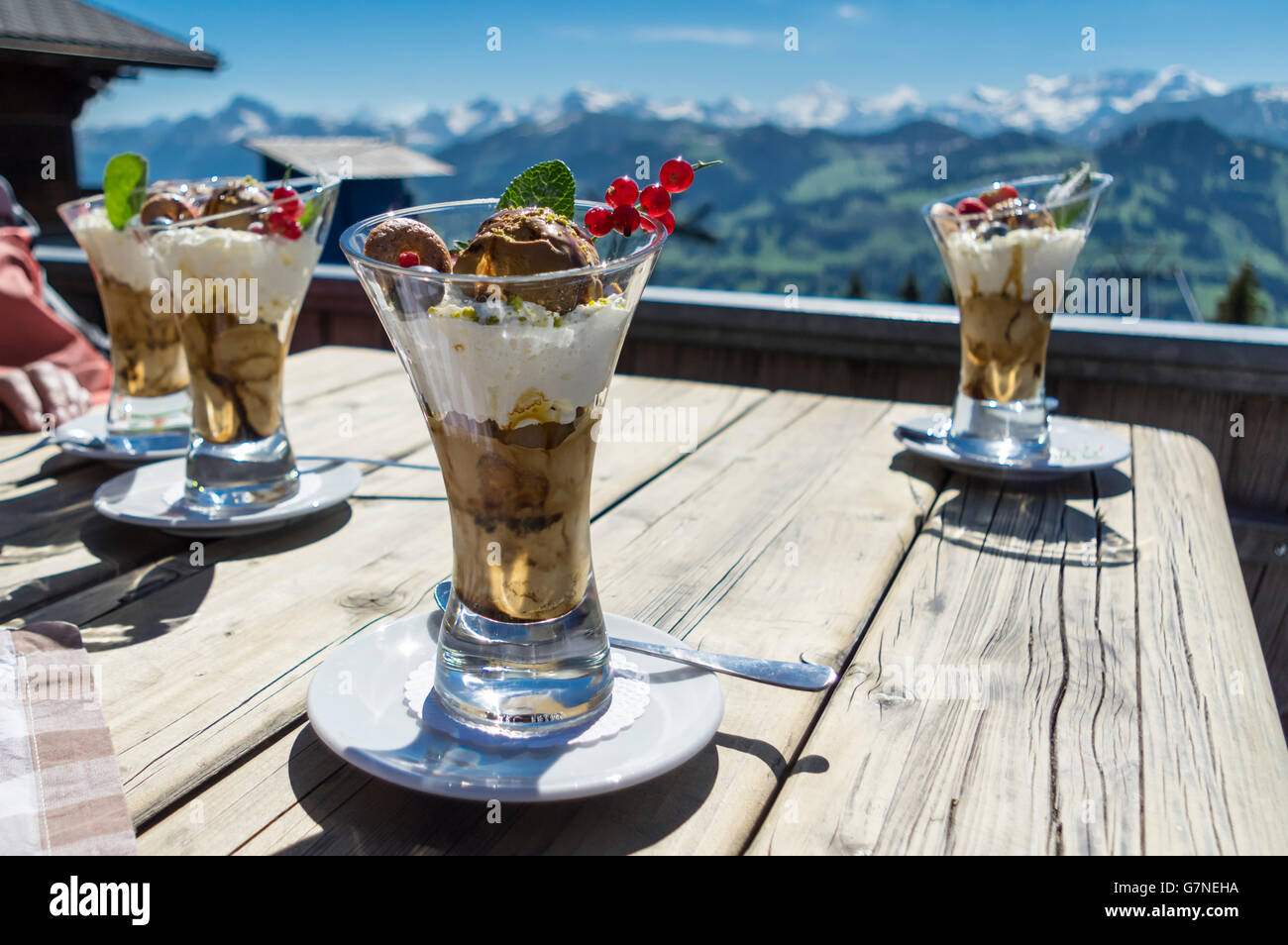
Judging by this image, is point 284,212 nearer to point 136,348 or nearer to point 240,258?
point 240,258

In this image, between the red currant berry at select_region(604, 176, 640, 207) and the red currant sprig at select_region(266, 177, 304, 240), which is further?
the red currant sprig at select_region(266, 177, 304, 240)

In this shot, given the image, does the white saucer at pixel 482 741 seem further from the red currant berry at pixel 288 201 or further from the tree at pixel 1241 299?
the tree at pixel 1241 299

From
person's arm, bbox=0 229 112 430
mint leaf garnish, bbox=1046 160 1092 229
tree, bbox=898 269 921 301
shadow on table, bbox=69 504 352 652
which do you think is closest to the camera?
shadow on table, bbox=69 504 352 652

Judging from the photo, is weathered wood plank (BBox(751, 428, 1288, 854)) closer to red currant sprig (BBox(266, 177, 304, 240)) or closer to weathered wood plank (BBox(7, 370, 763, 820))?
weathered wood plank (BBox(7, 370, 763, 820))

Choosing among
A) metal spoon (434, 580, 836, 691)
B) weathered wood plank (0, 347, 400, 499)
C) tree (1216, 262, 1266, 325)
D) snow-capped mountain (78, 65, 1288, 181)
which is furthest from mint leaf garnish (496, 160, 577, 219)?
snow-capped mountain (78, 65, 1288, 181)

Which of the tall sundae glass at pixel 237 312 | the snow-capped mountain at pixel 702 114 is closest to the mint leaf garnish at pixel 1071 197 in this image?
the tall sundae glass at pixel 237 312
